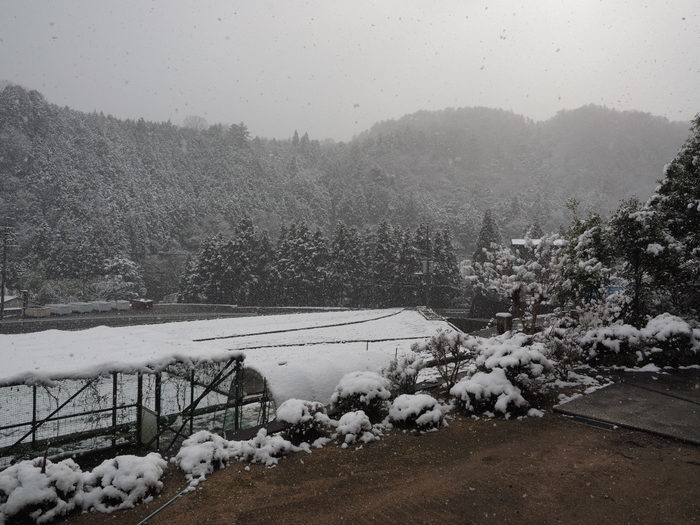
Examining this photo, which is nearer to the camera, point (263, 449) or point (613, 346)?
point (263, 449)

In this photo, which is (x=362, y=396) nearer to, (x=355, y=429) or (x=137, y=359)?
(x=355, y=429)

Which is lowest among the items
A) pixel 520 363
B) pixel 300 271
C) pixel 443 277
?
pixel 520 363

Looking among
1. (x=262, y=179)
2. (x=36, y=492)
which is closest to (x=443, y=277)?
(x=36, y=492)

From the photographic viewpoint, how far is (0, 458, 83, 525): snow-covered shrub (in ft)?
16.6

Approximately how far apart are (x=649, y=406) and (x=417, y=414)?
4.88 m

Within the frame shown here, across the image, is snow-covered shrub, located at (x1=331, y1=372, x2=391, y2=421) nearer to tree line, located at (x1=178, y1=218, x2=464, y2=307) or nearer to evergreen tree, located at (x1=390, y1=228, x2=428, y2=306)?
tree line, located at (x1=178, y1=218, x2=464, y2=307)

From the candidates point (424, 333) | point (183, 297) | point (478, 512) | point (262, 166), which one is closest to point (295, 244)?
point (183, 297)

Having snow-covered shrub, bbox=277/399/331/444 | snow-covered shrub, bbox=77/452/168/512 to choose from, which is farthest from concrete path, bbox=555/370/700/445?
snow-covered shrub, bbox=77/452/168/512

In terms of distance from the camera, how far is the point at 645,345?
41.0 feet

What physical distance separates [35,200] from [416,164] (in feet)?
400

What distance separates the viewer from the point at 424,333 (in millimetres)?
24031

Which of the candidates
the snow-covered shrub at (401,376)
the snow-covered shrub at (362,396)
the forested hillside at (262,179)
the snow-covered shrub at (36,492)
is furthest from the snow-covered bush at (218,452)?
the forested hillside at (262,179)

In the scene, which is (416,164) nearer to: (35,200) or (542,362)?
(35,200)

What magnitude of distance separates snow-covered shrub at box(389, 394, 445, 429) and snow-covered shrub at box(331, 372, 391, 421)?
0.38 meters
